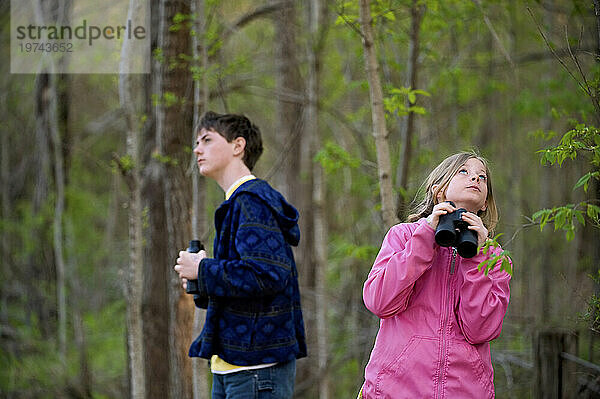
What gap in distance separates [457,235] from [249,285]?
0.82 metres

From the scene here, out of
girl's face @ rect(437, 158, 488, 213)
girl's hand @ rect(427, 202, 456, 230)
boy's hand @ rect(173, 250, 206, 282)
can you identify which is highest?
girl's face @ rect(437, 158, 488, 213)

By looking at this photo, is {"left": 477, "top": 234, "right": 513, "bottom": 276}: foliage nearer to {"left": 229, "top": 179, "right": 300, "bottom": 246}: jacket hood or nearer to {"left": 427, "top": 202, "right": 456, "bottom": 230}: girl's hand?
{"left": 427, "top": 202, "right": 456, "bottom": 230}: girl's hand

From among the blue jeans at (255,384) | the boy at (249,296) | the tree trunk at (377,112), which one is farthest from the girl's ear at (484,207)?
the blue jeans at (255,384)

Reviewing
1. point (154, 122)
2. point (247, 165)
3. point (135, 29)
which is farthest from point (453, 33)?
point (247, 165)

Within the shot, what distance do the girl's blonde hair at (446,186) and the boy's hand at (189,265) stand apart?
0.83 meters

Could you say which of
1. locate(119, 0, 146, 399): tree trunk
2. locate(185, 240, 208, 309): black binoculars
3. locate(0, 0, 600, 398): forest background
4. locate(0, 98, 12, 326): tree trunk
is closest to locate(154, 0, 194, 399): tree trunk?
locate(0, 0, 600, 398): forest background

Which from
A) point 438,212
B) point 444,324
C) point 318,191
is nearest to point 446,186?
point 438,212

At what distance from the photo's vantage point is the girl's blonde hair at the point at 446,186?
6.87ft

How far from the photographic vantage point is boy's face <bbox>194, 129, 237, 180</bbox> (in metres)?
2.62

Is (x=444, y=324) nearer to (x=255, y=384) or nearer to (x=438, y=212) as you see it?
(x=438, y=212)

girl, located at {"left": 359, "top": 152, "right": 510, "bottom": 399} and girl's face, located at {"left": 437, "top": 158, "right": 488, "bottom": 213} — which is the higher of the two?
girl's face, located at {"left": 437, "top": 158, "right": 488, "bottom": 213}

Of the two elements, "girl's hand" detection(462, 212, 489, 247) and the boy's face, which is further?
the boy's face

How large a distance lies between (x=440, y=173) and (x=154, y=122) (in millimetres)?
3039

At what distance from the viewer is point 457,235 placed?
Answer: 6.12 ft
